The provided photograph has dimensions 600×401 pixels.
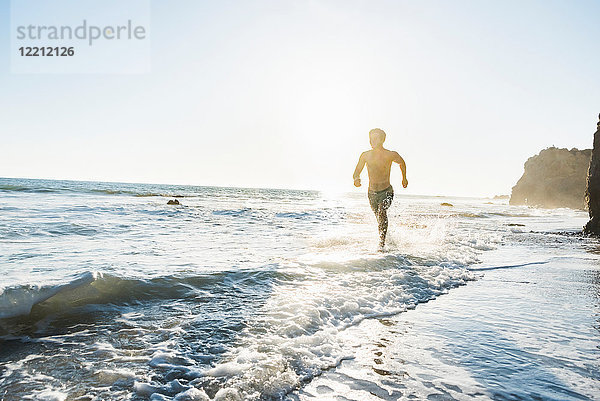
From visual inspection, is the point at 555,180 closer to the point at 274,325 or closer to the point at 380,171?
the point at 380,171

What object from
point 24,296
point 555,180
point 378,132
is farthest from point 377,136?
point 555,180

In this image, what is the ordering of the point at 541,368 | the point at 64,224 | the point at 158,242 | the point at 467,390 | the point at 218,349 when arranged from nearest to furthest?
the point at 467,390 < the point at 541,368 < the point at 218,349 < the point at 158,242 < the point at 64,224

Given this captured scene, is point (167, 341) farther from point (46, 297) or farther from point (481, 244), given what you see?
point (481, 244)

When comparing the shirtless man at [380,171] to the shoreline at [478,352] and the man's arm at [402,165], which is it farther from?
the shoreline at [478,352]

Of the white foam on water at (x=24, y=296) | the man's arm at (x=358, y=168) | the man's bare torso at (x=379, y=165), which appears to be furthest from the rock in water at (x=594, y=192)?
the white foam on water at (x=24, y=296)

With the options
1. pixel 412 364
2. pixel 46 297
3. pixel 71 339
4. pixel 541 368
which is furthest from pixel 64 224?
pixel 541 368

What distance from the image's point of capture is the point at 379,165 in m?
8.53

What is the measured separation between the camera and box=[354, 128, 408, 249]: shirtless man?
851 centimetres

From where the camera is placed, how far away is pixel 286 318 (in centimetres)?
350

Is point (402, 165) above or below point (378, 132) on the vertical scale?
below

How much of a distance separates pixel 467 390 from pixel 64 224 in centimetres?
1104

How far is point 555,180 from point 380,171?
73.4 metres

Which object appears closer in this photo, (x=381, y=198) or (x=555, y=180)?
(x=381, y=198)

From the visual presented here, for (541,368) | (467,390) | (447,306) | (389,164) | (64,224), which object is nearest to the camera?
(467,390)
